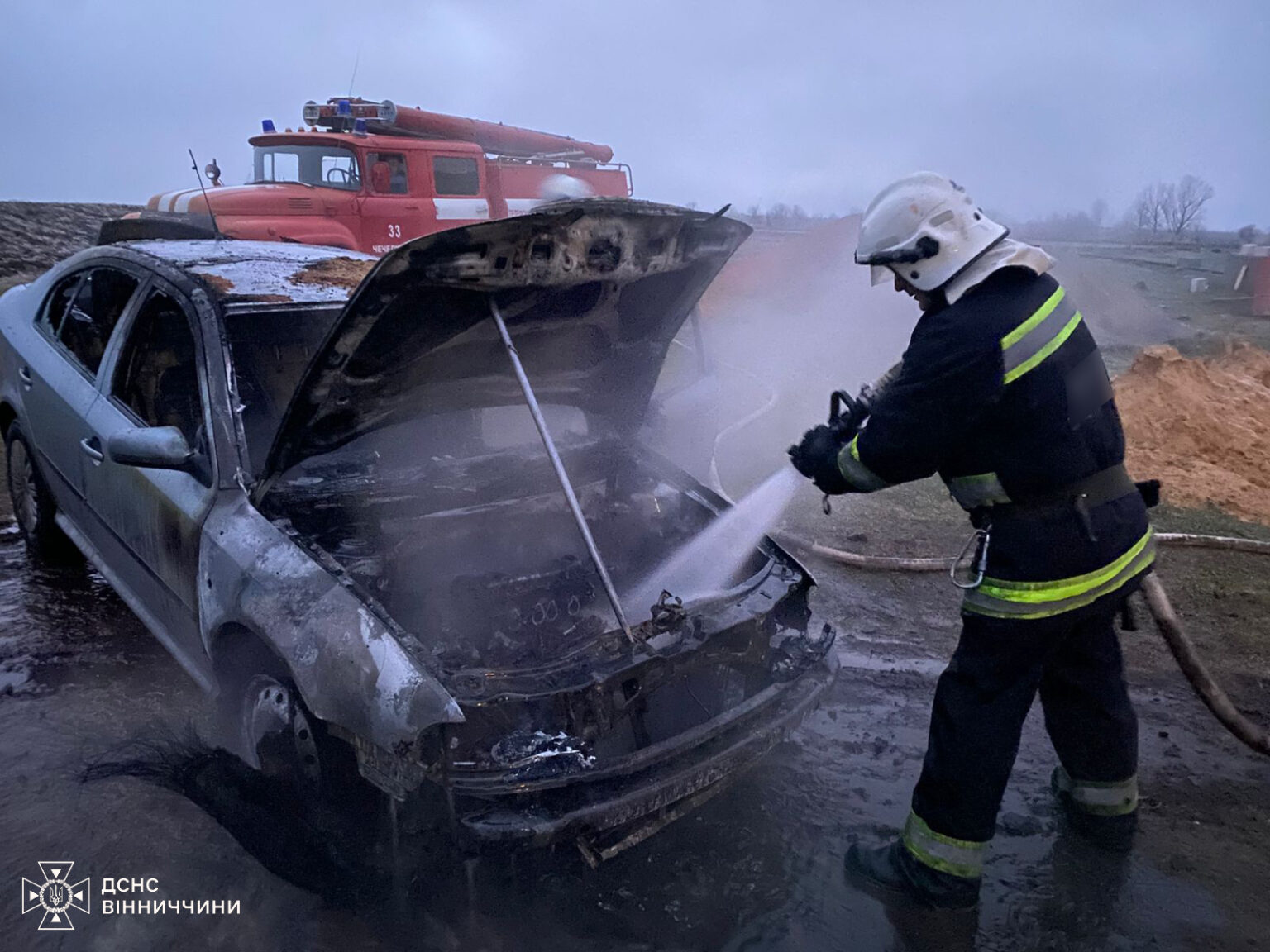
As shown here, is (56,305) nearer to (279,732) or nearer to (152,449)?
(152,449)

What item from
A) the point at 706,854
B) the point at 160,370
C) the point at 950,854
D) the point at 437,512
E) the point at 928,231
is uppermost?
the point at 928,231

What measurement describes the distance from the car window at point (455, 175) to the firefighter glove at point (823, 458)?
30.9 feet

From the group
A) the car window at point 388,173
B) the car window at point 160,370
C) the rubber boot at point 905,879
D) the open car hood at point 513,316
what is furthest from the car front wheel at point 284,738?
the car window at point 388,173

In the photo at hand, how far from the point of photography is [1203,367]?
845cm

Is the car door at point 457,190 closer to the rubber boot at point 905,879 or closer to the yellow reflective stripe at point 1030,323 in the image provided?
the yellow reflective stripe at point 1030,323

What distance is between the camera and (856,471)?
256cm

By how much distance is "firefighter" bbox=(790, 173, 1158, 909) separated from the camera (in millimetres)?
2348

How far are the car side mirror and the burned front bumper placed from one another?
1.47 m

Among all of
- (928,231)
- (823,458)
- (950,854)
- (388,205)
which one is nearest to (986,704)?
(950,854)

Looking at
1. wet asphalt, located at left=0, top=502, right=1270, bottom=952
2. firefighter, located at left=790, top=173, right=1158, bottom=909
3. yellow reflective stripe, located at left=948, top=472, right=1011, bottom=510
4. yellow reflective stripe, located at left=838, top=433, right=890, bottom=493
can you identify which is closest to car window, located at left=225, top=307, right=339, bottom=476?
wet asphalt, located at left=0, top=502, right=1270, bottom=952

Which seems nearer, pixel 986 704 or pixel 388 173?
pixel 986 704

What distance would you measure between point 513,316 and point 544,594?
3.17ft

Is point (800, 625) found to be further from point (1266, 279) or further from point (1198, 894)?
point (1266, 279)

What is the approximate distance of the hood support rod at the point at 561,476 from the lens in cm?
262
